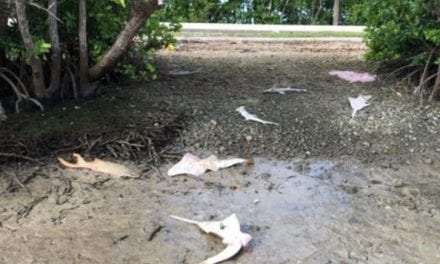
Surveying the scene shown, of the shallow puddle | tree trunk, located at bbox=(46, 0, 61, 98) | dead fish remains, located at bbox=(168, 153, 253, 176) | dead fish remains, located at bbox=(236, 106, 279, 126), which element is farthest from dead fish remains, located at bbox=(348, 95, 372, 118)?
tree trunk, located at bbox=(46, 0, 61, 98)

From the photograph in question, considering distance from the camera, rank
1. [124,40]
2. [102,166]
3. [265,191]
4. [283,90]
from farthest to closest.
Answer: [283,90], [124,40], [102,166], [265,191]

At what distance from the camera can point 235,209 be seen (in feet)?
12.6

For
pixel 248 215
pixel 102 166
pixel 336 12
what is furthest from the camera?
pixel 336 12

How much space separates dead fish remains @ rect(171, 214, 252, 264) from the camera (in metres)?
3.34

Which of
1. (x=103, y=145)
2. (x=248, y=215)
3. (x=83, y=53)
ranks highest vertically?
(x=83, y=53)

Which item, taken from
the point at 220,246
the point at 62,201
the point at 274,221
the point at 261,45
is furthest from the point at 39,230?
the point at 261,45

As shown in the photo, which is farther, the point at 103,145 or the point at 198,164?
the point at 103,145

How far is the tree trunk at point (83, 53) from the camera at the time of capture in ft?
15.8

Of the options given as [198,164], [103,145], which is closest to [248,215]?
[198,164]

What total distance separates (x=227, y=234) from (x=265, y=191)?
682mm

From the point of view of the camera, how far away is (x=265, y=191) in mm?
4102

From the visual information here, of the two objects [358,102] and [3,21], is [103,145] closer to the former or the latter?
[3,21]

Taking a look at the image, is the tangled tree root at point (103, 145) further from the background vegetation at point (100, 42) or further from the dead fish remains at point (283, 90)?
the dead fish remains at point (283, 90)

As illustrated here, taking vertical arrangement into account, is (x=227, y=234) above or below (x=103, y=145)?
below
